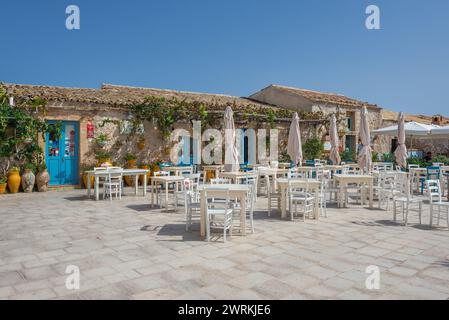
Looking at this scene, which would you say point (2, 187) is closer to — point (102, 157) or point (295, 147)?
point (102, 157)

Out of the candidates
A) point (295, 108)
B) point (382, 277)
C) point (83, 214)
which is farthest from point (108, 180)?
point (295, 108)

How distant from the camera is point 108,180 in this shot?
9.41 m

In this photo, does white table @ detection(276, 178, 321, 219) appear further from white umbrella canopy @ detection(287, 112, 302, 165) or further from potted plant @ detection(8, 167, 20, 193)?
potted plant @ detection(8, 167, 20, 193)

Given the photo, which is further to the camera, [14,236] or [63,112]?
[63,112]

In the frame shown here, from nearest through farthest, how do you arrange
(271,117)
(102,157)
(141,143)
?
1. (102,157)
2. (141,143)
3. (271,117)

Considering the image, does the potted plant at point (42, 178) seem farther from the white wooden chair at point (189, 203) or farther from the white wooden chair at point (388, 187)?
the white wooden chair at point (388, 187)

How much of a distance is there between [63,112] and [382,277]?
1016cm

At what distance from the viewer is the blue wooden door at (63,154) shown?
11.0 meters

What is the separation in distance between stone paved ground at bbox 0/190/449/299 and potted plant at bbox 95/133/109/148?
505 cm

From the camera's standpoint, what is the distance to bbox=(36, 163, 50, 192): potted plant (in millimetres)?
10289

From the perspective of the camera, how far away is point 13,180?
32.6ft

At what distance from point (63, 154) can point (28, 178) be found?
1431 millimetres

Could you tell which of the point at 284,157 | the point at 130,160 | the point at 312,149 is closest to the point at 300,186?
the point at 130,160
